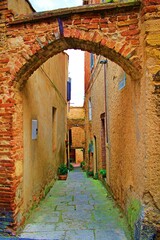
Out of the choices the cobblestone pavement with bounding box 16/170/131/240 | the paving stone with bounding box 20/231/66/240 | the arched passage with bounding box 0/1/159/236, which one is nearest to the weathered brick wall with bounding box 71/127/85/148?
the cobblestone pavement with bounding box 16/170/131/240

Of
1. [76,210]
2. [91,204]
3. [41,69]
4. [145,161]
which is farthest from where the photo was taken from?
[41,69]

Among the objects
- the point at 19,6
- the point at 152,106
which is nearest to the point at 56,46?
the point at 19,6

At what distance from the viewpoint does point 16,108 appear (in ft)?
11.8

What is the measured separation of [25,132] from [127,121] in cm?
185

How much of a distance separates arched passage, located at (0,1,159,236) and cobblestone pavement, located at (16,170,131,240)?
590mm

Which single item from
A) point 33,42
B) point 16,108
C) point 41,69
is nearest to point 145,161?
point 16,108

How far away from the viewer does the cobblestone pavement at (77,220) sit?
3.48 m

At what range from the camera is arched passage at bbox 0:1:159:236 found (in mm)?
3053

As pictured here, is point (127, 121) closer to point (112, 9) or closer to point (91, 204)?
point (112, 9)

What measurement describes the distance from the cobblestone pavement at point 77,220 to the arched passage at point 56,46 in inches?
23.2

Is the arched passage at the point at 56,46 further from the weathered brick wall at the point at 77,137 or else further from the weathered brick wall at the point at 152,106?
the weathered brick wall at the point at 77,137

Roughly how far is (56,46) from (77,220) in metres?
3.03

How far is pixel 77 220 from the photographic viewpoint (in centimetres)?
409

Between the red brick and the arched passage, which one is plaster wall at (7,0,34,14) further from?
the red brick
